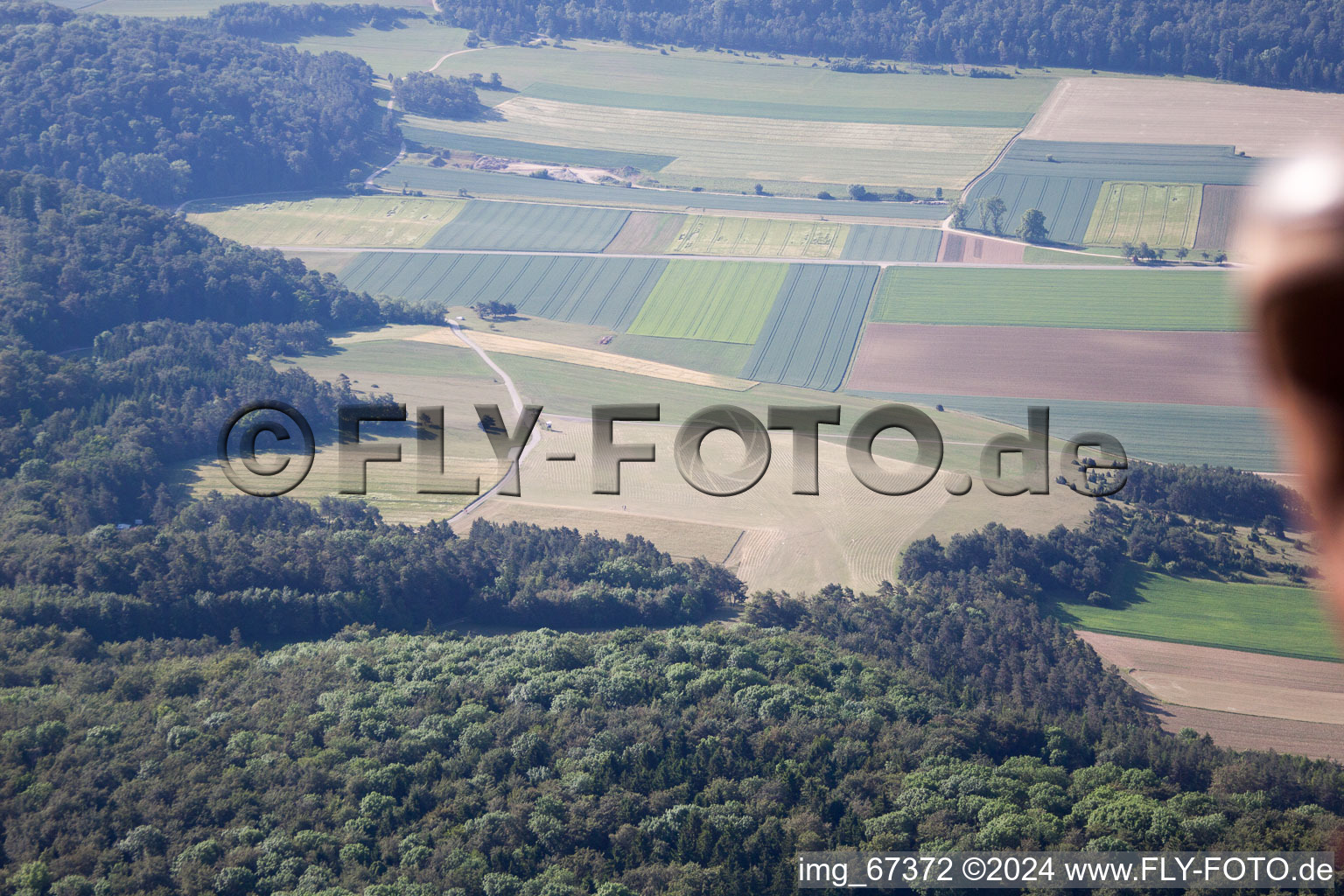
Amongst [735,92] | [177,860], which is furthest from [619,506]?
[735,92]

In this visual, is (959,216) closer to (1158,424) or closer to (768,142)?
(768,142)

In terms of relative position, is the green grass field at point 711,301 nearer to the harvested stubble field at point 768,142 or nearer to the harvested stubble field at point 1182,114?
the harvested stubble field at point 768,142

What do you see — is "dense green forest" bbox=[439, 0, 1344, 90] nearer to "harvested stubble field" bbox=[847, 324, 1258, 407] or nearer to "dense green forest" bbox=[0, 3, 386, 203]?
"dense green forest" bbox=[0, 3, 386, 203]

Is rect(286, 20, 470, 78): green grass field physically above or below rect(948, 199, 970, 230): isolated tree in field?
above

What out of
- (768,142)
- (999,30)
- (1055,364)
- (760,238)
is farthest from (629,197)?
(999,30)

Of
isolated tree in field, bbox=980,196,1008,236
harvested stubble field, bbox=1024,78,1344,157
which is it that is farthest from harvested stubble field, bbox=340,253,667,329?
harvested stubble field, bbox=1024,78,1344,157

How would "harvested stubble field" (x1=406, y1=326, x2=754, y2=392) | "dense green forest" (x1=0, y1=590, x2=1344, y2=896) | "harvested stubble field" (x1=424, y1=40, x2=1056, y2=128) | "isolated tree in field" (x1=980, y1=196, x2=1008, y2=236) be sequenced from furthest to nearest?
1. "harvested stubble field" (x1=424, y1=40, x2=1056, y2=128)
2. "isolated tree in field" (x1=980, y1=196, x2=1008, y2=236)
3. "harvested stubble field" (x1=406, y1=326, x2=754, y2=392)
4. "dense green forest" (x1=0, y1=590, x2=1344, y2=896)
